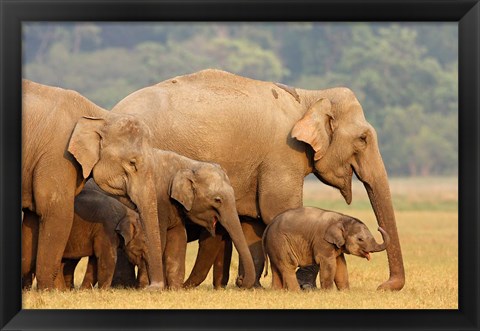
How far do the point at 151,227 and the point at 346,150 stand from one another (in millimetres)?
3013

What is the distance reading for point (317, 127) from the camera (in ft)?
44.5

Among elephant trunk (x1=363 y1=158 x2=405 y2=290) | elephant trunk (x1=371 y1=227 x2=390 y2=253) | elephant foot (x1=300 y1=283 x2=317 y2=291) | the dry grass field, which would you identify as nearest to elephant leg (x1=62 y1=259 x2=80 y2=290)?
the dry grass field

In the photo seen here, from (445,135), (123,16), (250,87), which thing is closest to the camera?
(123,16)

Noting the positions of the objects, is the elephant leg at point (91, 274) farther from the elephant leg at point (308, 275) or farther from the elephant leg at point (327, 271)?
the elephant leg at point (327, 271)

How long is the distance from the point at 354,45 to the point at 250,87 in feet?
218

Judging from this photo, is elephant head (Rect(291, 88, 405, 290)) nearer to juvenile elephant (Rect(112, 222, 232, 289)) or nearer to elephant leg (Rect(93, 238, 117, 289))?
juvenile elephant (Rect(112, 222, 232, 289))

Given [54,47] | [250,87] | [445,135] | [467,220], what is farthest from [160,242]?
[54,47]

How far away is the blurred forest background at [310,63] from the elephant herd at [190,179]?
165 ft

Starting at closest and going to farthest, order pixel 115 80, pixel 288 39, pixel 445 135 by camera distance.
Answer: pixel 445 135 < pixel 115 80 < pixel 288 39

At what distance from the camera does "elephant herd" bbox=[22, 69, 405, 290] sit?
38.1 feet

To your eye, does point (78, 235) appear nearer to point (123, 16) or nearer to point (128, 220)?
point (128, 220)

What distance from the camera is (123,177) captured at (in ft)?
38.5

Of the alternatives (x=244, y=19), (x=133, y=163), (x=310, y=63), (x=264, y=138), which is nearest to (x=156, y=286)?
(x=133, y=163)

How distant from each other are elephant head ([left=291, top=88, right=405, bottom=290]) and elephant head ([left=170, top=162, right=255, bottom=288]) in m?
1.55
